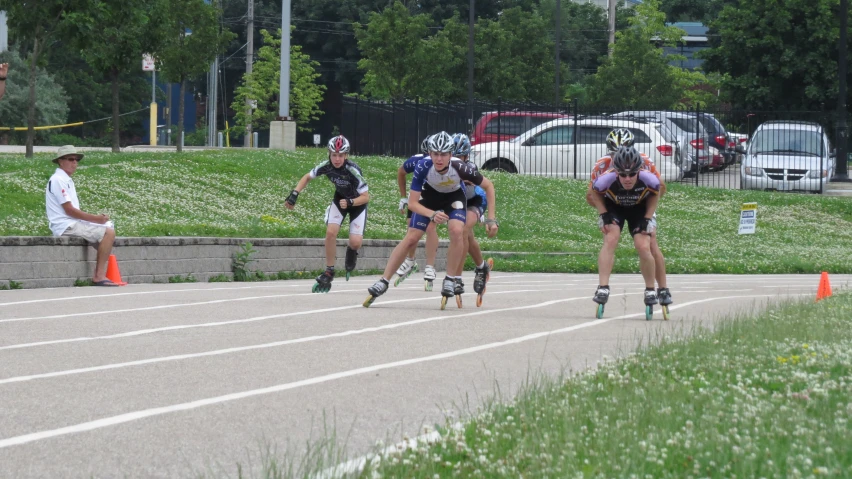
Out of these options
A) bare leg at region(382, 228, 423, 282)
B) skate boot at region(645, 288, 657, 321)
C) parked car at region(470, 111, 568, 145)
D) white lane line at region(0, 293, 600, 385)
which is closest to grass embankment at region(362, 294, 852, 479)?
white lane line at region(0, 293, 600, 385)

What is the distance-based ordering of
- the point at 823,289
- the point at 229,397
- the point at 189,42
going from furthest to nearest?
the point at 189,42, the point at 823,289, the point at 229,397

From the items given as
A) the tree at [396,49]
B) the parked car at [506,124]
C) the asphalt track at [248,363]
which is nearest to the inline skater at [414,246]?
the asphalt track at [248,363]

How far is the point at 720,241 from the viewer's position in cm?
2933

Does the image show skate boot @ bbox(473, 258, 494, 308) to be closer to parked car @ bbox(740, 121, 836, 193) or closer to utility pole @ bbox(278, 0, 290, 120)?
utility pole @ bbox(278, 0, 290, 120)

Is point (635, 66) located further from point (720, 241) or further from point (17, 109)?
point (720, 241)

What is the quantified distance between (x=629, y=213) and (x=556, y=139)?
77.4ft

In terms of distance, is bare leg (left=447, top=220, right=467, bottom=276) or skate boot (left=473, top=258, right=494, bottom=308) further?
skate boot (left=473, top=258, right=494, bottom=308)

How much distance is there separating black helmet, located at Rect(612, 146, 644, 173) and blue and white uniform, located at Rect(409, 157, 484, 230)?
1.72 meters

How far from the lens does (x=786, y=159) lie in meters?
37.8

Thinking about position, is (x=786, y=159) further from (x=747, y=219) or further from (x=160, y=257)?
(x=160, y=257)

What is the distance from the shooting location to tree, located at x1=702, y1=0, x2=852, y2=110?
45.2 m

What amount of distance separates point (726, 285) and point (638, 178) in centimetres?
762

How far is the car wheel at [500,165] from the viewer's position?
36531mm

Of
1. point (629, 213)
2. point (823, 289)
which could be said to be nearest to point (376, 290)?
point (629, 213)
